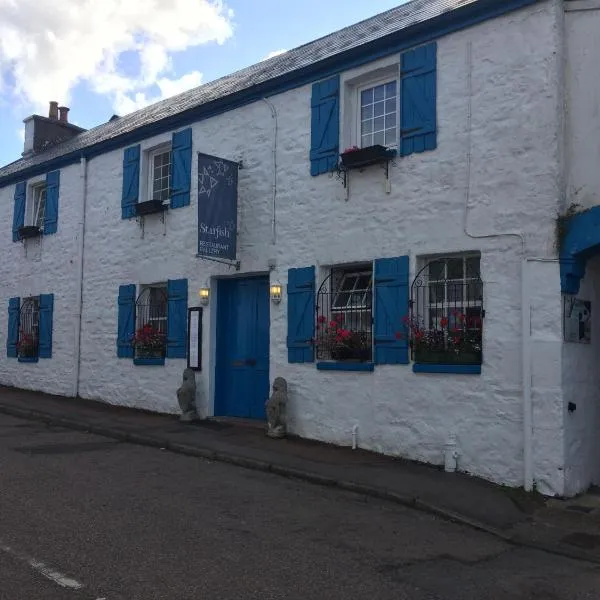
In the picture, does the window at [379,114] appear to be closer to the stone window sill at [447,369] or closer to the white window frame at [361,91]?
the white window frame at [361,91]

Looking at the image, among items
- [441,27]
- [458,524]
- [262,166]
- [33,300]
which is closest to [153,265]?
[262,166]

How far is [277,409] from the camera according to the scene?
10.3 metres

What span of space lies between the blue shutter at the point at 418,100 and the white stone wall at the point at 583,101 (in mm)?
1723

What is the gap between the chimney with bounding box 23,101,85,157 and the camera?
64.5 ft

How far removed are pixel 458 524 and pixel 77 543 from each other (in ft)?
11.5

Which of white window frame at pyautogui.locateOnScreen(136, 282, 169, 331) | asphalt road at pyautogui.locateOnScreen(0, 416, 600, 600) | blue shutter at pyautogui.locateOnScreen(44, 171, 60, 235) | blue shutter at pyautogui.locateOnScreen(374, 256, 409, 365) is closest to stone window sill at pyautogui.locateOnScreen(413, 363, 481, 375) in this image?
blue shutter at pyautogui.locateOnScreen(374, 256, 409, 365)

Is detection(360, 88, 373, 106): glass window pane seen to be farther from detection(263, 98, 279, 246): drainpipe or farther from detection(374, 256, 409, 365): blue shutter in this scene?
detection(374, 256, 409, 365): blue shutter

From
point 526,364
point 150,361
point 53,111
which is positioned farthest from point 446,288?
point 53,111

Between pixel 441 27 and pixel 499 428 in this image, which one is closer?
pixel 499 428

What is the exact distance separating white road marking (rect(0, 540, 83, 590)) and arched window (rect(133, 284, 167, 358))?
7.74 m

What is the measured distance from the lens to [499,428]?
8.17m

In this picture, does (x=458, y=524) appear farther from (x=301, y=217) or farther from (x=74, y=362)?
(x=74, y=362)

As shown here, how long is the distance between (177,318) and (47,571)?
7.93 meters

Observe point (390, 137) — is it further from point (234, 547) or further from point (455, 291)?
point (234, 547)
